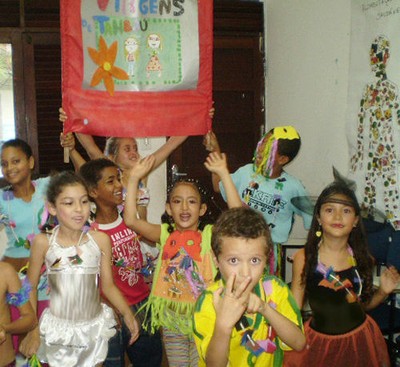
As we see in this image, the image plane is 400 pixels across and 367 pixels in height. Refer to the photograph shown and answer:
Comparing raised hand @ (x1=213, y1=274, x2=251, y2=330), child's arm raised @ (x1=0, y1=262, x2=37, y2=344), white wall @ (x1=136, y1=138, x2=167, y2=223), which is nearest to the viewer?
raised hand @ (x1=213, y1=274, x2=251, y2=330)

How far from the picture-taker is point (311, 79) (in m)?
3.68

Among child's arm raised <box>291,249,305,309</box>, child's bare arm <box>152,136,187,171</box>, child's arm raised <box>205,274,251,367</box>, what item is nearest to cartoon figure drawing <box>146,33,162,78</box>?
child's bare arm <box>152,136,187,171</box>

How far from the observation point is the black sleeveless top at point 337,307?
204 centimetres

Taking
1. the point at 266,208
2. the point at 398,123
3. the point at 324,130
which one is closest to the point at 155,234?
the point at 266,208

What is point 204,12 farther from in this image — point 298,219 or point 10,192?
point 298,219

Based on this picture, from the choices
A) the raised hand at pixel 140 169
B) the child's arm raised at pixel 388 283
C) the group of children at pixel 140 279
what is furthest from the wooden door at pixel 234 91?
the child's arm raised at pixel 388 283

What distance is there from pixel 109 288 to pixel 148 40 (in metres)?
1.45

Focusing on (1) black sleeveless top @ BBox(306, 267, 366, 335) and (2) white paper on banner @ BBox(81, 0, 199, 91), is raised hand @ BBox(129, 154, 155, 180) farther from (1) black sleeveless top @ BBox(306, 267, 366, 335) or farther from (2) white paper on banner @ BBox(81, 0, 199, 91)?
(1) black sleeveless top @ BBox(306, 267, 366, 335)

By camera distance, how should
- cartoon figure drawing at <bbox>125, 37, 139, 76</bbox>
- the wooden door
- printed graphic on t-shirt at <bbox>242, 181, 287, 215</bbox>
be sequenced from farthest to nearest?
1. the wooden door
2. cartoon figure drawing at <bbox>125, 37, 139, 76</bbox>
3. printed graphic on t-shirt at <bbox>242, 181, 287, 215</bbox>

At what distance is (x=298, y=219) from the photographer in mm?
3941

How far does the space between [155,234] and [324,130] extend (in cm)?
176

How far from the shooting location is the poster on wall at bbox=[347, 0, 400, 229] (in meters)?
2.66

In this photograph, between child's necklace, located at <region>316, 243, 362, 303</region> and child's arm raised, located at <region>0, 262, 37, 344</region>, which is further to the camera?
child's necklace, located at <region>316, 243, 362, 303</region>

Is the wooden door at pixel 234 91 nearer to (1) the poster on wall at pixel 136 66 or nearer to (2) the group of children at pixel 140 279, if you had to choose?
(1) the poster on wall at pixel 136 66
